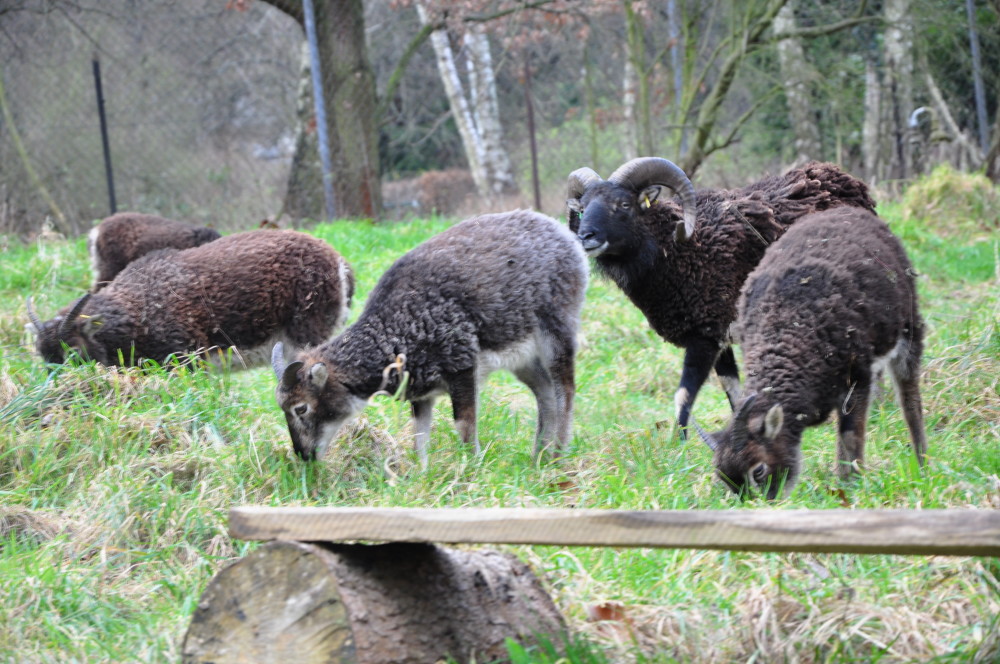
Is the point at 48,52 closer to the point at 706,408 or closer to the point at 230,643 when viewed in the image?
the point at 706,408

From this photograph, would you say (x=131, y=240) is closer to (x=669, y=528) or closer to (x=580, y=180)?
(x=580, y=180)

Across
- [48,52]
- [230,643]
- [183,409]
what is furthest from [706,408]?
[48,52]

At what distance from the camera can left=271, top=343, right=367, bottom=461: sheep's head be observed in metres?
5.83

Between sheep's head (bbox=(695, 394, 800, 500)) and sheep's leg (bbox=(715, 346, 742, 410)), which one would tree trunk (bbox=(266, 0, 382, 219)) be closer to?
sheep's leg (bbox=(715, 346, 742, 410))

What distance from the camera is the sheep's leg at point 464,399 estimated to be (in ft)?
20.4

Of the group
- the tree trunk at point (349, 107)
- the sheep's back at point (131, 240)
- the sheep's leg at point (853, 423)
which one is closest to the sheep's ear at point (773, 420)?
the sheep's leg at point (853, 423)

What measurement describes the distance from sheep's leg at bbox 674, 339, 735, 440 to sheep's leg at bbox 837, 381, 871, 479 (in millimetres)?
1572

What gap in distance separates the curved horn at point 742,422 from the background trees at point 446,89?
9069mm

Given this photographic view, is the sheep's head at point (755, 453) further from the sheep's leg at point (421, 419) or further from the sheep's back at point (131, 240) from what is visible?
the sheep's back at point (131, 240)

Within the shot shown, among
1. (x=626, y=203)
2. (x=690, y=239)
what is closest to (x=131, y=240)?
(x=626, y=203)

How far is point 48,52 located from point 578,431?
12589 mm

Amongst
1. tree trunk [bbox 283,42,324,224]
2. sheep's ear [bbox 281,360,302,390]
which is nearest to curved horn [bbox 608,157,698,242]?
sheep's ear [bbox 281,360,302,390]

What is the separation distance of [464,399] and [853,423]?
2236 millimetres

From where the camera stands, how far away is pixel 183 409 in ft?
20.1
